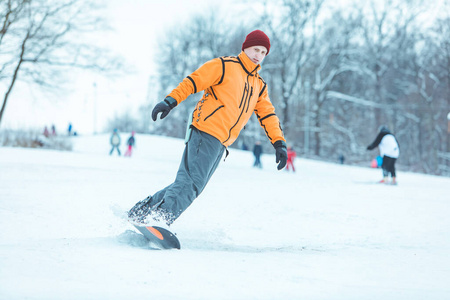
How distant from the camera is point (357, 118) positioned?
1517 inches

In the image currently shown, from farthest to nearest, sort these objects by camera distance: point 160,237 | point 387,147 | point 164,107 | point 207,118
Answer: point 387,147, point 207,118, point 164,107, point 160,237

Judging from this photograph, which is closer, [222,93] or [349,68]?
[222,93]

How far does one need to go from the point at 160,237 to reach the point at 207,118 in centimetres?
107

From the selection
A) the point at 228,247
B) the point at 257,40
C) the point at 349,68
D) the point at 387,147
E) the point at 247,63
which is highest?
the point at 349,68

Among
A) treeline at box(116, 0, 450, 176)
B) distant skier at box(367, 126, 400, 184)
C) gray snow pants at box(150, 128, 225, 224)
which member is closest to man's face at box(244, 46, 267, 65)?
gray snow pants at box(150, 128, 225, 224)

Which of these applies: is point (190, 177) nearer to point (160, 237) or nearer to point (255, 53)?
point (160, 237)

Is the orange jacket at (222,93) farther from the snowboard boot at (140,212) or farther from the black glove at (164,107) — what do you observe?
the snowboard boot at (140,212)

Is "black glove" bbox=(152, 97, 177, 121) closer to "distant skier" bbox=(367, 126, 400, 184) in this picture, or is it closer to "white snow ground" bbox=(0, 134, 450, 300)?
"white snow ground" bbox=(0, 134, 450, 300)

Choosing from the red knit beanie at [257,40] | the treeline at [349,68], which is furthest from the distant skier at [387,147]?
the treeline at [349,68]

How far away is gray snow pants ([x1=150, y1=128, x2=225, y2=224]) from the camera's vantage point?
10.4 ft

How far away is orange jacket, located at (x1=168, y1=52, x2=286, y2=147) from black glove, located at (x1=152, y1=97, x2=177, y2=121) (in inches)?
3.3

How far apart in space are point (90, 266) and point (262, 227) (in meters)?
2.86

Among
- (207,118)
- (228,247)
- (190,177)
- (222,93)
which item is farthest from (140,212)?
(222,93)

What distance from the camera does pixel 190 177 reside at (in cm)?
329
